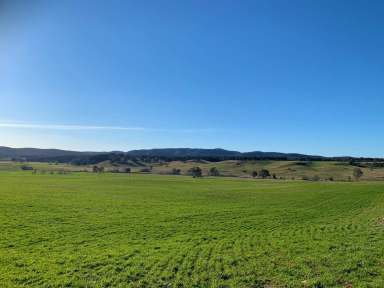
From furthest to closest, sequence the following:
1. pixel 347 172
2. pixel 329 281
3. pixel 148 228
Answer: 1. pixel 347 172
2. pixel 148 228
3. pixel 329 281

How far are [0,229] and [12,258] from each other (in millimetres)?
9682

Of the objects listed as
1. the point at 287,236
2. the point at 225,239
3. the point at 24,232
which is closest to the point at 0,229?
the point at 24,232

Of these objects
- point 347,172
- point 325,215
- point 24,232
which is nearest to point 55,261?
point 24,232

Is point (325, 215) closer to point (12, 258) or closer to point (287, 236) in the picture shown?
point (287, 236)

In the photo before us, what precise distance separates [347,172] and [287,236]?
6067 inches

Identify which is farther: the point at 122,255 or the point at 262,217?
the point at 262,217

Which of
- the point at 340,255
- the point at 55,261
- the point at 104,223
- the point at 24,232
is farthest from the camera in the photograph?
the point at 104,223

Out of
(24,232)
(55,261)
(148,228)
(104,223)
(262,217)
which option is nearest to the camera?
(55,261)

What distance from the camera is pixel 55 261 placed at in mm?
16688

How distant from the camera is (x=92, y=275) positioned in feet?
47.4

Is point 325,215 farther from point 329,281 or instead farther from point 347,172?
point 347,172

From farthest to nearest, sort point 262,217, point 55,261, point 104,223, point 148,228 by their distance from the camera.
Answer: point 262,217
point 104,223
point 148,228
point 55,261

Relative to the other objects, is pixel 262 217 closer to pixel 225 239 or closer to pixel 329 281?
pixel 225 239

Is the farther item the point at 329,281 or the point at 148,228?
the point at 148,228
